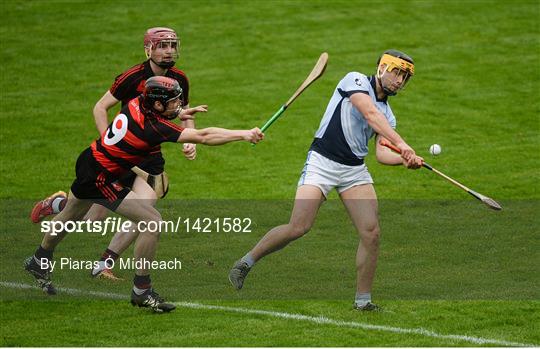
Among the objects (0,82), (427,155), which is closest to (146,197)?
(427,155)

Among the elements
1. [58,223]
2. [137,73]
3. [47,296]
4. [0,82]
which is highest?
[137,73]

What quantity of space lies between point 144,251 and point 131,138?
3.72ft

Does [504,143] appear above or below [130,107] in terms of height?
below

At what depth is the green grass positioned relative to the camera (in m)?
10.9

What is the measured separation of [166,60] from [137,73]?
13.9 inches

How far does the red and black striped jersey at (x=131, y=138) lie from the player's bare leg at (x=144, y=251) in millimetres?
376

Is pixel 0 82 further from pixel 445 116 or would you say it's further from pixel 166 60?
pixel 166 60

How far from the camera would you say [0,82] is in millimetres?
21859

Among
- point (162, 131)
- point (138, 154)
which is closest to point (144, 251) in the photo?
point (138, 154)

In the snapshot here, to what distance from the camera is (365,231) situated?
35.9 feet

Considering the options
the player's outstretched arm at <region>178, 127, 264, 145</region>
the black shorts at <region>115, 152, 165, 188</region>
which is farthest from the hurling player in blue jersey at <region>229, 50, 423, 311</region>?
the black shorts at <region>115, 152, 165, 188</region>

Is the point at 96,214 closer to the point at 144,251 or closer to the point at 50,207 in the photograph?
the point at 50,207
